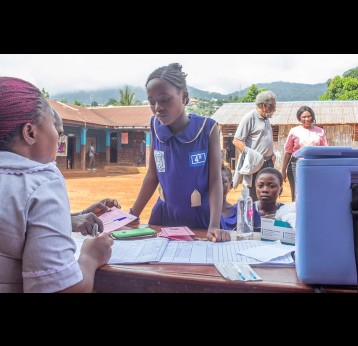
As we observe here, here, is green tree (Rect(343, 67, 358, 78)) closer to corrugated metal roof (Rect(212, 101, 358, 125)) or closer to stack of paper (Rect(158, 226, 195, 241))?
corrugated metal roof (Rect(212, 101, 358, 125))

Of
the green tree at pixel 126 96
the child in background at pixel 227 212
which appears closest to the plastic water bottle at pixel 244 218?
the child in background at pixel 227 212

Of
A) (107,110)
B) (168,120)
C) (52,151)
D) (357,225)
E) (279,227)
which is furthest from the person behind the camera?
(107,110)

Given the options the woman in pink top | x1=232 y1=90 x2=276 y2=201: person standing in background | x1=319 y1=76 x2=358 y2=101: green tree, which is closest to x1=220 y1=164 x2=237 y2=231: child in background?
x1=232 y1=90 x2=276 y2=201: person standing in background

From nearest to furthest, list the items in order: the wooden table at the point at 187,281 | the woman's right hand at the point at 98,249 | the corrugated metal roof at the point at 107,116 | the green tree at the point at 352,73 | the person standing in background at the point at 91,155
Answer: the wooden table at the point at 187,281 → the woman's right hand at the point at 98,249 → the corrugated metal roof at the point at 107,116 → the person standing in background at the point at 91,155 → the green tree at the point at 352,73

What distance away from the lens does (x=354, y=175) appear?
0.93 metres

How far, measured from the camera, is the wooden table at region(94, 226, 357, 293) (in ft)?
3.28

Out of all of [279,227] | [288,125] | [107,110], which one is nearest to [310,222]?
[279,227]

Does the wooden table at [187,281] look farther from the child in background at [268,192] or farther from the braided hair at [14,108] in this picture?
the child in background at [268,192]

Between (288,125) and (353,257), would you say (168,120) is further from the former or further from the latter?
(288,125)

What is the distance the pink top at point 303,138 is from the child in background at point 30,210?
12.6 feet

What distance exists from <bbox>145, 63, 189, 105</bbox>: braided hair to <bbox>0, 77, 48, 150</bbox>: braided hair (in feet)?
2.72

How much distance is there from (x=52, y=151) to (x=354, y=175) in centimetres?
76

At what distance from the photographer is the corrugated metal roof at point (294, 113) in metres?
13.6

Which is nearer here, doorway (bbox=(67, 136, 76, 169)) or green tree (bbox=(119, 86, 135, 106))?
doorway (bbox=(67, 136, 76, 169))
